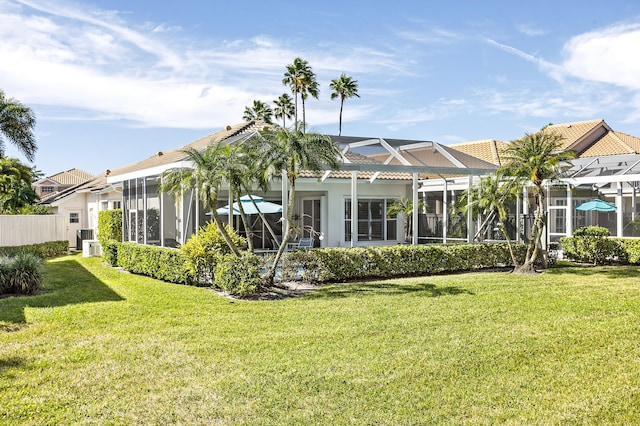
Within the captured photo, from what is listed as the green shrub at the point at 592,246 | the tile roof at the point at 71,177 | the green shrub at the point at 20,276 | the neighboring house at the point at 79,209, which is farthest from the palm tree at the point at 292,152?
the tile roof at the point at 71,177

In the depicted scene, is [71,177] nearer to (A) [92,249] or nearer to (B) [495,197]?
(A) [92,249]

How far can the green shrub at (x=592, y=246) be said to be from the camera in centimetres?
1883

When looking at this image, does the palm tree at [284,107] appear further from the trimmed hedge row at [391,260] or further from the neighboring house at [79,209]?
the trimmed hedge row at [391,260]

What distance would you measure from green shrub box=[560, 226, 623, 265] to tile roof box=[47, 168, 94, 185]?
5106 cm

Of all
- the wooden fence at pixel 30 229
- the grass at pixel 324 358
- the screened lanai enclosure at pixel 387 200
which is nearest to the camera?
the grass at pixel 324 358

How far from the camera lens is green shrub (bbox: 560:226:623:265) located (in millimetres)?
18828

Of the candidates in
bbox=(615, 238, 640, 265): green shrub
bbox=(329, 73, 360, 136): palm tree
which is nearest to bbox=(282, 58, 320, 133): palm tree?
bbox=(329, 73, 360, 136): palm tree

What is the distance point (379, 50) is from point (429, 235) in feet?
32.7

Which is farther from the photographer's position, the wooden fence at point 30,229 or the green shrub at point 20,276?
the wooden fence at point 30,229

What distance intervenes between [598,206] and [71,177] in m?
53.4

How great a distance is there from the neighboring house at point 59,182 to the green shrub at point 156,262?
140 ft

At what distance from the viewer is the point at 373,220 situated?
2367 cm

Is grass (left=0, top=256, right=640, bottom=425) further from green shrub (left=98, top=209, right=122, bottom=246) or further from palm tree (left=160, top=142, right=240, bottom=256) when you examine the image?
green shrub (left=98, top=209, right=122, bottom=246)

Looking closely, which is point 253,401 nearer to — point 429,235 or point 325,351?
point 325,351
